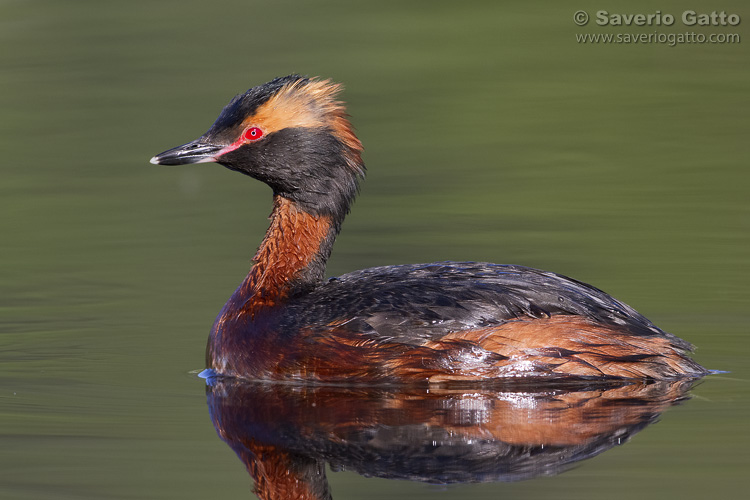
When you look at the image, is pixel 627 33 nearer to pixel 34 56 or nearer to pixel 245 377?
pixel 34 56

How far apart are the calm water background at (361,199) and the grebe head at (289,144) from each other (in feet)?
4.10

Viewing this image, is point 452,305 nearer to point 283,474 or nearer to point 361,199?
point 283,474

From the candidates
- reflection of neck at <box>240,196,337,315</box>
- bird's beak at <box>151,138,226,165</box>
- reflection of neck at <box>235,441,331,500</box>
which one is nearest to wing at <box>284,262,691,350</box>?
reflection of neck at <box>240,196,337,315</box>

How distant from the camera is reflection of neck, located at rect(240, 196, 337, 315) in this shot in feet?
27.3

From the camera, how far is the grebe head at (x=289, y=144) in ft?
27.0

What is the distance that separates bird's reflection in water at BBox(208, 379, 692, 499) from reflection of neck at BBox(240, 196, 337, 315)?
893mm

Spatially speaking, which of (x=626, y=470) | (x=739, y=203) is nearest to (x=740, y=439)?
(x=626, y=470)

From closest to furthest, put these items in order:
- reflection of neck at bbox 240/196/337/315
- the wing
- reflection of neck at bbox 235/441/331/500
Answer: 1. reflection of neck at bbox 235/441/331/500
2. the wing
3. reflection of neck at bbox 240/196/337/315

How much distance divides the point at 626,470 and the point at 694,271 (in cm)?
425

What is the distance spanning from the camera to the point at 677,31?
59.0 ft

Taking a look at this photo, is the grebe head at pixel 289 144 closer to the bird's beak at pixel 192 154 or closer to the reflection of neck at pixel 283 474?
the bird's beak at pixel 192 154

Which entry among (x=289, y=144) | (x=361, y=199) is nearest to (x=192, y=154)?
(x=289, y=144)

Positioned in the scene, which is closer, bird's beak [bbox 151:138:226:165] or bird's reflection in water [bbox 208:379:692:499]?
bird's reflection in water [bbox 208:379:692:499]

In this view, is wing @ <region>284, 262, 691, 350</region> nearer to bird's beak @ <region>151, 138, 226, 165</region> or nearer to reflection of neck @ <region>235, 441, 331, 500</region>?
bird's beak @ <region>151, 138, 226, 165</region>
